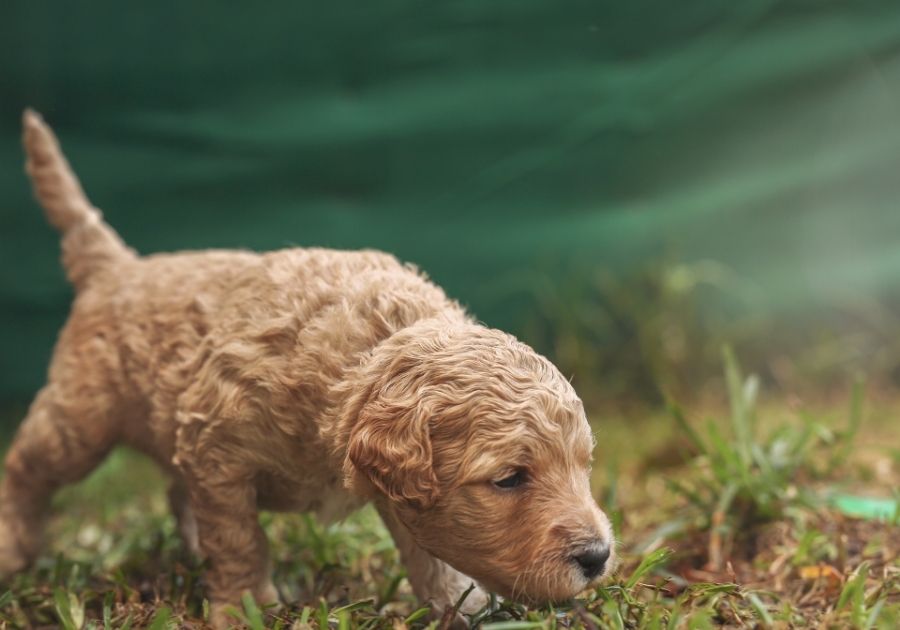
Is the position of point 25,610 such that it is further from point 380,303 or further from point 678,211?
point 678,211

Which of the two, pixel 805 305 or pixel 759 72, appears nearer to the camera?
pixel 759 72

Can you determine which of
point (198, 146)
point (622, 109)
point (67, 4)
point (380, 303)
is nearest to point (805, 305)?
point (622, 109)

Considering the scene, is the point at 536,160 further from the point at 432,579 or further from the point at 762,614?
the point at 762,614

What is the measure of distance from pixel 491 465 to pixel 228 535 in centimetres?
125

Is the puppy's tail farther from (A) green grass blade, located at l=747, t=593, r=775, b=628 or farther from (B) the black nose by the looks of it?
(A) green grass blade, located at l=747, t=593, r=775, b=628

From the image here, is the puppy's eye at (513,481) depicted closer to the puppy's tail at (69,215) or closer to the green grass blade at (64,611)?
the green grass blade at (64,611)

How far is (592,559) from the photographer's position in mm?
2613

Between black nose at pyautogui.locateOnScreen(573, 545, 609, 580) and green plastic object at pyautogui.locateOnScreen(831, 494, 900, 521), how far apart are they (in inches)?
82.7

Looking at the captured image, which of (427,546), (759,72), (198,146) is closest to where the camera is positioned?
(427,546)

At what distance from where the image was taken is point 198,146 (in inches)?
255

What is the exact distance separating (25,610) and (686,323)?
5.31 metres

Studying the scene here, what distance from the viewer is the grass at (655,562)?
2.95m

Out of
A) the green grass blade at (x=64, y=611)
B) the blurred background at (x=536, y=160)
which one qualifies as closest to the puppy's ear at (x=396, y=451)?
the green grass blade at (x=64, y=611)

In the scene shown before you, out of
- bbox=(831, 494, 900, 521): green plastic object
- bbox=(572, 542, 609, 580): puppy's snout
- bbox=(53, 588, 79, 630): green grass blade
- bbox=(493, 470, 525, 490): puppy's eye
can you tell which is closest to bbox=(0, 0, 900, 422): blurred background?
bbox=(831, 494, 900, 521): green plastic object
